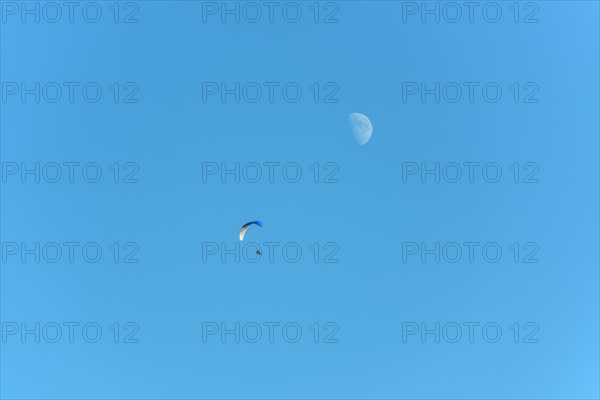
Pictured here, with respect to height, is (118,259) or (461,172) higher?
(461,172)

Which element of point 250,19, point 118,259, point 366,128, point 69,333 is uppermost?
point 250,19

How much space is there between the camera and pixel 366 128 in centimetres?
1797

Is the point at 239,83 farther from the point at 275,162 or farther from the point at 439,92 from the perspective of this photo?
the point at 439,92

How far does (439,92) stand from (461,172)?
210cm

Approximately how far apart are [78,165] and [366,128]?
7.26 meters

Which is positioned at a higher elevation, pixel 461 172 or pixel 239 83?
pixel 239 83

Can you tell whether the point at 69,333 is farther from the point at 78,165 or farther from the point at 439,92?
the point at 439,92

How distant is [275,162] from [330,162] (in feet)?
4.71

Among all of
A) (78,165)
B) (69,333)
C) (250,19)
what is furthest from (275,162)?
(69,333)

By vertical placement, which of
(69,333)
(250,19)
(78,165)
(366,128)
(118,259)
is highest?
(250,19)

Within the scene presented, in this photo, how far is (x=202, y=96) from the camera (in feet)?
58.5

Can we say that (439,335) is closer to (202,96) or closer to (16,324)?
(202,96)

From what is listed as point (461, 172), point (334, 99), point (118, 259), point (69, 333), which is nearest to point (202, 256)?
point (118, 259)

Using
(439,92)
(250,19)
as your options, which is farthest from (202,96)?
(439,92)
